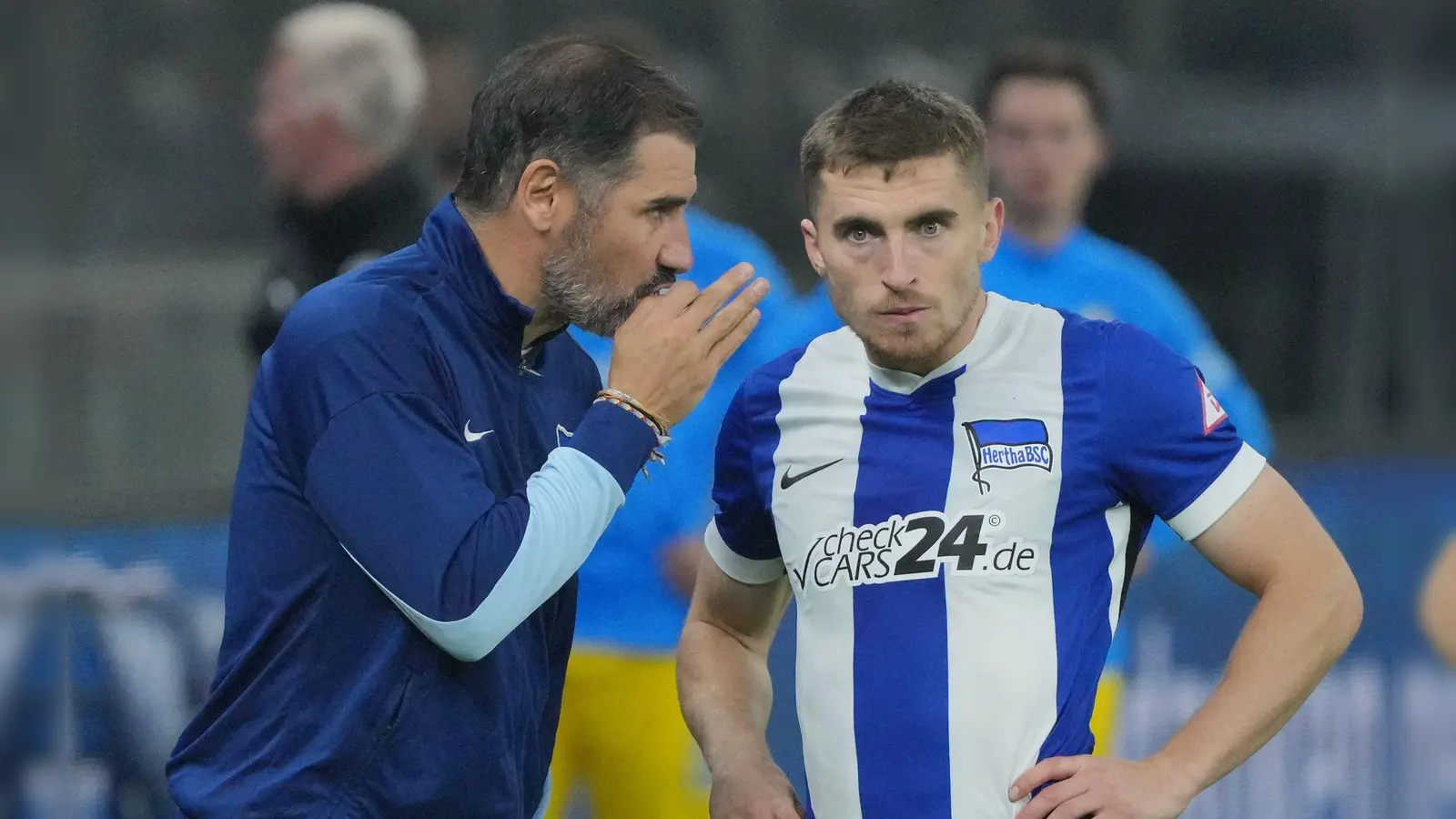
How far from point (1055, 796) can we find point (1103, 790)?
0.05 metres

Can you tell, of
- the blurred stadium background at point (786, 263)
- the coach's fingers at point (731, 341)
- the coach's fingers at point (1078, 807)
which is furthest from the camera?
the blurred stadium background at point (786, 263)

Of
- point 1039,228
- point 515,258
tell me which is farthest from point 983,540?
point 1039,228

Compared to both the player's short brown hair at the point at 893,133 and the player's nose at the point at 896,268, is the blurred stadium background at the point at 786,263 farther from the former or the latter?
the player's nose at the point at 896,268

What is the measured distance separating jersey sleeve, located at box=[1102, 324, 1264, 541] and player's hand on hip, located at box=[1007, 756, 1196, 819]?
0.29 m

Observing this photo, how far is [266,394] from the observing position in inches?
82.8

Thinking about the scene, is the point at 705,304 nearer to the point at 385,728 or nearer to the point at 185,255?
the point at 385,728

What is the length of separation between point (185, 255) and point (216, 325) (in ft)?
0.58

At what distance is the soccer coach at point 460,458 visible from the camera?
1955 millimetres

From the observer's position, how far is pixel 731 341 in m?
2.17

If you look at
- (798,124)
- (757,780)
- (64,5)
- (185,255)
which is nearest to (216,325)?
(185,255)

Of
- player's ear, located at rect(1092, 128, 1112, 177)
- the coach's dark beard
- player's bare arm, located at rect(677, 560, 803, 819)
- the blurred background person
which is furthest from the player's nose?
player's ear, located at rect(1092, 128, 1112, 177)

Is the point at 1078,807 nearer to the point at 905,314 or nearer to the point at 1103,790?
the point at 1103,790

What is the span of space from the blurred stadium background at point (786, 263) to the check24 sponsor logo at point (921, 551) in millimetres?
2078

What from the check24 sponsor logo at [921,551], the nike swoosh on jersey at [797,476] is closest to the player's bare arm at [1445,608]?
the check24 sponsor logo at [921,551]
